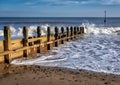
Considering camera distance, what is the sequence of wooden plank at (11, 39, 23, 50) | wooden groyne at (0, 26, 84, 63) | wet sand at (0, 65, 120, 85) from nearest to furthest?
wet sand at (0, 65, 120, 85) → wooden groyne at (0, 26, 84, 63) → wooden plank at (11, 39, 23, 50)

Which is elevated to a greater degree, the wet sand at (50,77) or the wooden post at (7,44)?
the wooden post at (7,44)

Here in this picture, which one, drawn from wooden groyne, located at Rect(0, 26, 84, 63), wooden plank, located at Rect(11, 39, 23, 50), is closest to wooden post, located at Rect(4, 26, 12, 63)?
wooden groyne, located at Rect(0, 26, 84, 63)

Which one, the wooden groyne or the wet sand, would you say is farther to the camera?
the wooden groyne

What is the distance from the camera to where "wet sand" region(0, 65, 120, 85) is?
22.7ft

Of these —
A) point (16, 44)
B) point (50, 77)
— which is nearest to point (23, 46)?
point (16, 44)


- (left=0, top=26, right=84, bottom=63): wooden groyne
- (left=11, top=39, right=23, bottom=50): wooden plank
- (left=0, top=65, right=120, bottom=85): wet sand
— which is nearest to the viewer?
(left=0, top=65, right=120, bottom=85): wet sand

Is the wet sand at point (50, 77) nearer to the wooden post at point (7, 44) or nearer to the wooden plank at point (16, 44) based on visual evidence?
the wooden post at point (7, 44)

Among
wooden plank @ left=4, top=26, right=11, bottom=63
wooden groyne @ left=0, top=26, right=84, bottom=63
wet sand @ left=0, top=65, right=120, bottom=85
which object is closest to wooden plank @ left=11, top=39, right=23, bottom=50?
wooden groyne @ left=0, top=26, right=84, bottom=63

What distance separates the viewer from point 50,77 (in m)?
7.40

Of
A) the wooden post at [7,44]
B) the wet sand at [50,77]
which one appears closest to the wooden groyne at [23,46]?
the wooden post at [7,44]

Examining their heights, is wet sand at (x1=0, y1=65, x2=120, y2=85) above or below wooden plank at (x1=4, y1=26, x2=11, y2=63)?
below

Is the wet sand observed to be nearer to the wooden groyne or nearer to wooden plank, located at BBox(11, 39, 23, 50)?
the wooden groyne

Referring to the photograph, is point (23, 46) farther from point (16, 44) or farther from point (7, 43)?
point (7, 43)

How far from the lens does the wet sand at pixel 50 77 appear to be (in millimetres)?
6914
